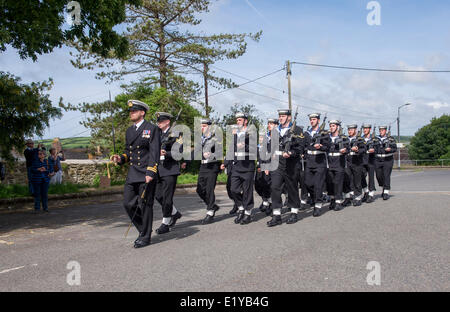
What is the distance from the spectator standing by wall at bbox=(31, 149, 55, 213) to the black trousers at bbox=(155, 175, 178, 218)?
434cm

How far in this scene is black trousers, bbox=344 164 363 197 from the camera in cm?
1144

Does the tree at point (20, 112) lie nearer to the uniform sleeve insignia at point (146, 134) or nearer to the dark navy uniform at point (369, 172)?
the uniform sleeve insignia at point (146, 134)

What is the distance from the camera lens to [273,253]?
5.71m

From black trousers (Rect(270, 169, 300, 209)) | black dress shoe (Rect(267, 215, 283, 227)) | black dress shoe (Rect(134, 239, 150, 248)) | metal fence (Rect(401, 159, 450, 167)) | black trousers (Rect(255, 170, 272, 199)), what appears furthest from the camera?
metal fence (Rect(401, 159, 450, 167))

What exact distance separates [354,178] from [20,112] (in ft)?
27.5

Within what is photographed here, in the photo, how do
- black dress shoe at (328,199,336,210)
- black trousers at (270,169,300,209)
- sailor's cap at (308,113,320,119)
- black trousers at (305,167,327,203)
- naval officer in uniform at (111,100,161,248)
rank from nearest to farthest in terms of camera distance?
naval officer in uniform at (111,100,161,248) < black trousers at (270,169,300,209) < black trousers at (305,167,327,203) < sailor's cap at (308,113,320,119) < black dress shoe at (328,199,336,210)

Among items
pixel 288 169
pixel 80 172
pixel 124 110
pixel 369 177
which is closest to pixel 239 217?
pixel 288 169

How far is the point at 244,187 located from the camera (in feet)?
28.3

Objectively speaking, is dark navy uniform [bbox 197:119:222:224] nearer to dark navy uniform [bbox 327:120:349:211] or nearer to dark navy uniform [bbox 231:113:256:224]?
dark navy uniform [bbox 231:113:256:224]

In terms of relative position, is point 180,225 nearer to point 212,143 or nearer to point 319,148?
point 212,143

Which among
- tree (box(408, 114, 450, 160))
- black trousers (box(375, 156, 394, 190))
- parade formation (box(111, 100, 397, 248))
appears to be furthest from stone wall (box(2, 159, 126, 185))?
tree (box(408, 114, 450, 160))

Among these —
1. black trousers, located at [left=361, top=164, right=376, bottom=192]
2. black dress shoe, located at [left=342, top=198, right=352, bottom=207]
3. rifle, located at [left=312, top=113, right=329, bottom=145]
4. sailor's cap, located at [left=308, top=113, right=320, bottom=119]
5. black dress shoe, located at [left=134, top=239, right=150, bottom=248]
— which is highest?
sailor's cap, located at [left=308, top=113, right=320, bottom=119]

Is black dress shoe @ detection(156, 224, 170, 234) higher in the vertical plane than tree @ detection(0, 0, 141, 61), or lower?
lower
